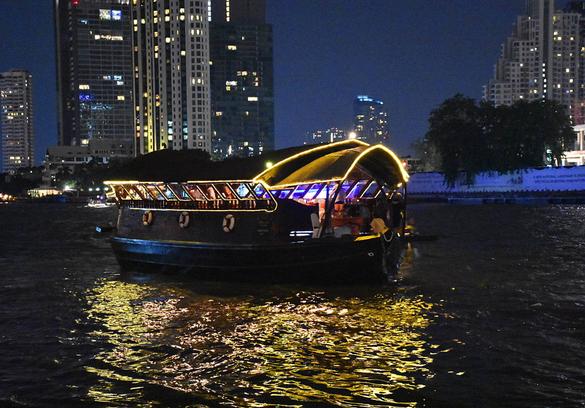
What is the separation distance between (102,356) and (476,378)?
7.16 meters

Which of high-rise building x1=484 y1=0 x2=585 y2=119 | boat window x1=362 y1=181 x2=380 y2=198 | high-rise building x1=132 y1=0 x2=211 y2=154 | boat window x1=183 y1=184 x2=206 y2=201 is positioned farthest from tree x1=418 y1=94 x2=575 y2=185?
high-rise building x1=484 y1=0 x2=585 y2=119

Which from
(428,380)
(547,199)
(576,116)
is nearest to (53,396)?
(428,380)

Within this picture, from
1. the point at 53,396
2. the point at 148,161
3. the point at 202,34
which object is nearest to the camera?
the point at 53,396

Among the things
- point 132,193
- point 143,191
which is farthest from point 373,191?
point 132,193

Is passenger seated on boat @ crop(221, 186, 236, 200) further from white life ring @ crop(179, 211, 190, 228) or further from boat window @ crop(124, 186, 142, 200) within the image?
boat window @ crop(124, 186, 142, 200)

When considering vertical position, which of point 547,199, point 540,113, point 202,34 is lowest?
point 547,199

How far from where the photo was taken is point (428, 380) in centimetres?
1052

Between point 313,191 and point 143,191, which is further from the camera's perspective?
point 143,191

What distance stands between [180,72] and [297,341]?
163 meters

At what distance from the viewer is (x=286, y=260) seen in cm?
1964

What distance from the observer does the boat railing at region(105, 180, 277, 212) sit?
799 inches

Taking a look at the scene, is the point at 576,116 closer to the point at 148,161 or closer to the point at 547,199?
the point at 547,199

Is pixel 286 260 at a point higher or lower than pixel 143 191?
lower

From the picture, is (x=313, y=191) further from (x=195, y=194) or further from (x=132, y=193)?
(x=132, y=193)
